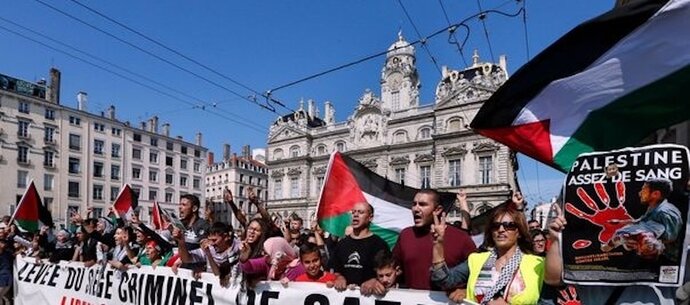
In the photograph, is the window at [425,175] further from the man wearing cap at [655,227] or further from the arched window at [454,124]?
the man wearing cap at [655,227]

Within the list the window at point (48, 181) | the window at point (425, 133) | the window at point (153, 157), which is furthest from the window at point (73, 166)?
the window at point (425, 133)

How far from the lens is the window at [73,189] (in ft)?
183

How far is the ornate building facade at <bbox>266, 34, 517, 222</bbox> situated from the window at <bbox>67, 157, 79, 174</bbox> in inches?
866

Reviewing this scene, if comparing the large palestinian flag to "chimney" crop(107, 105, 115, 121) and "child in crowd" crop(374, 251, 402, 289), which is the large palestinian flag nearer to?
"child in crowd" crop(374, 251, 402, 289)

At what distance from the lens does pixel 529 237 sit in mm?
3244

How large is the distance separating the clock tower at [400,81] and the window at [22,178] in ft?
127

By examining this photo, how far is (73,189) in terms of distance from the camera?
184 feet

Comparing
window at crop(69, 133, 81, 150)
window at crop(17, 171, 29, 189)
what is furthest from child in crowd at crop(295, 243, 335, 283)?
window at crop(69, 133, 81, 150)

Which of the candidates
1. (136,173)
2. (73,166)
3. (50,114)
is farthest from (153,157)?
(50,114)

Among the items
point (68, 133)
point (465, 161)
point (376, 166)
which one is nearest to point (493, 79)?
point (465, 161)

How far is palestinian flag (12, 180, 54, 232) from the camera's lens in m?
9.16

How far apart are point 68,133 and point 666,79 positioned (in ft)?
208

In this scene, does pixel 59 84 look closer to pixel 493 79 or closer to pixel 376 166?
pixel 376 166

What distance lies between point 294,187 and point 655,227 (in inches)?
2222
